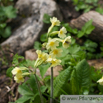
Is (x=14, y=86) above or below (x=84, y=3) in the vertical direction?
below

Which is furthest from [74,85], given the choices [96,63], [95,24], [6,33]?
[6,33]

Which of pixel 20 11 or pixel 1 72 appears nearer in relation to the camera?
pixel 1 72

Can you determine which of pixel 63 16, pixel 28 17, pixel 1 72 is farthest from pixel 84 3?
pixel 1 72

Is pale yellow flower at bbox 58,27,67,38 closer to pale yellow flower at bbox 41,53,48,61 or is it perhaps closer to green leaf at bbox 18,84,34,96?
pale yellow flower at bbox 41,53,48,61

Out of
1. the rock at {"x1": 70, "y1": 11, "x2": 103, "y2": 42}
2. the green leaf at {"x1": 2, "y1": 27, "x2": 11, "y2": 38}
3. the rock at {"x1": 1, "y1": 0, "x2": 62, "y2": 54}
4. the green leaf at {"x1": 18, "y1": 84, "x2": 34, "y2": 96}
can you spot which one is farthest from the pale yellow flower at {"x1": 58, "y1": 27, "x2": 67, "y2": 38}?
the green leaf at {"x1": 2, "y1": 27, "x2": 11, "y2": 38}

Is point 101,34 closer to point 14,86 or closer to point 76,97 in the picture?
point 76,97

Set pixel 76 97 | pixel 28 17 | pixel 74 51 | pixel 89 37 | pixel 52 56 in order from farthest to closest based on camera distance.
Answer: pixel 28 17 < pixel 89 37 < pixel 74 51 < pixel 76 97 < pixel 52 56

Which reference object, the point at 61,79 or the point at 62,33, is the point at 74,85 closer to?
the point at 61,79
